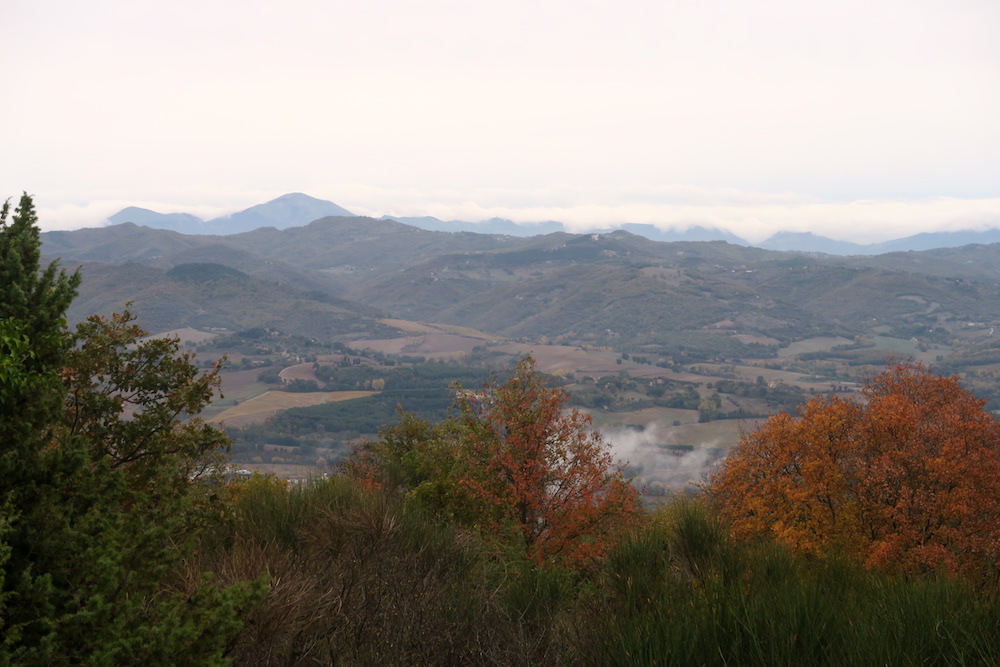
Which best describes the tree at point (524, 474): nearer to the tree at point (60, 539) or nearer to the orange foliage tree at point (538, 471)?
the orange foliage tree at point (538, 471)

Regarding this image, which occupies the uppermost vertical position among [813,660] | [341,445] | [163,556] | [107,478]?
[107,478]

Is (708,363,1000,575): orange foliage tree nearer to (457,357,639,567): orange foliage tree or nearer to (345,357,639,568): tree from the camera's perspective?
(457,357,639,567): orange foliage tree

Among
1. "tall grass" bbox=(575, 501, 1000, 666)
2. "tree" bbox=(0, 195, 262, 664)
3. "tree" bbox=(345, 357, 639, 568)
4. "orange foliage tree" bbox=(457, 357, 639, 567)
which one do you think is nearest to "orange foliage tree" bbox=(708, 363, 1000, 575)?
"orange foliage tree" bbox=(457, 357, 639, 567)

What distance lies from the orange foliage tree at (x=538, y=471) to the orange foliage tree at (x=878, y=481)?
4.44 m

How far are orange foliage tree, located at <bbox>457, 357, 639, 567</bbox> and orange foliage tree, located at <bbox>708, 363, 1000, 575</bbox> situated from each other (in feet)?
14.6

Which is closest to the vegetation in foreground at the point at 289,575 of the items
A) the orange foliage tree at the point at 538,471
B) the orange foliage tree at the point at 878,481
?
the orange foliage tree at the point at 538,471

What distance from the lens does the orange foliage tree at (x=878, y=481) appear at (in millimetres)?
17766

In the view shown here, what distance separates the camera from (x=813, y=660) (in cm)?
488

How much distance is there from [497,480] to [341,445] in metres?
163

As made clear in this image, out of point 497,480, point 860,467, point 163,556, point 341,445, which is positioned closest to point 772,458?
point 860,467

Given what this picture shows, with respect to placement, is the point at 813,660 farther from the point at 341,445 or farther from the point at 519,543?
the point at 341,445

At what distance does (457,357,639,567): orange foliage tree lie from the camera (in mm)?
17797

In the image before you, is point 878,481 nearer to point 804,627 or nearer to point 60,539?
point 804,627

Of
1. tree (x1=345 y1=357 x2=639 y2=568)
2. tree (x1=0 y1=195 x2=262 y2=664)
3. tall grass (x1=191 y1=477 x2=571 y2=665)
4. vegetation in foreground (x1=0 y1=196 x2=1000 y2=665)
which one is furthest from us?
tree (x1=345 y1=357 x2=639 y2=568)
